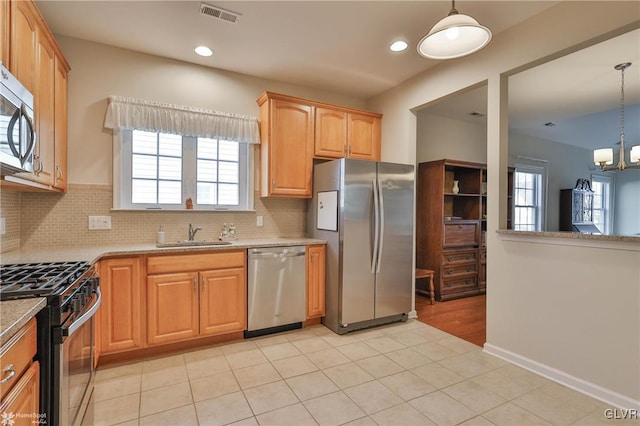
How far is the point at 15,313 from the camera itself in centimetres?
101

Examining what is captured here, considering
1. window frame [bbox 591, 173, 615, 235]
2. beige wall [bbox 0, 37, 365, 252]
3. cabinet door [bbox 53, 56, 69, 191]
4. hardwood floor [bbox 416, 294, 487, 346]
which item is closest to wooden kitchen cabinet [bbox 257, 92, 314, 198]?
beige wall [bbox 0, 37, 365, 252]

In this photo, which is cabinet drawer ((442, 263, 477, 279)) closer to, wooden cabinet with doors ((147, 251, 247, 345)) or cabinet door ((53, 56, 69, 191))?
wooden cabinet with doors ((147, 251, 247, 345))

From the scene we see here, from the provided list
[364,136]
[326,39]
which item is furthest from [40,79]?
[364,136]

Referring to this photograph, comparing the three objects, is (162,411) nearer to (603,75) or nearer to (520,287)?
(520,287)

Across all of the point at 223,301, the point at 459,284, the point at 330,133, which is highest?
the point at 330,133

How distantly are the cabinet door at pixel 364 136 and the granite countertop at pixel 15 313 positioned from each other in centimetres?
320

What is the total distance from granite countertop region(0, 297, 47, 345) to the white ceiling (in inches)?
88.1

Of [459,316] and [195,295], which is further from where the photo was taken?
[459,316]

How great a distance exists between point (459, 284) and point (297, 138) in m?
3.16

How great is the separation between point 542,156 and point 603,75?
3.03 meters

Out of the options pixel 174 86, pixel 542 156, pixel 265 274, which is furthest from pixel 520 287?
pixel 542 156

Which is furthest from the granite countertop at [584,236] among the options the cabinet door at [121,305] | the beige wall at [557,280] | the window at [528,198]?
the window at [528,198]

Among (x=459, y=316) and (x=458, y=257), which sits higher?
(x=458, y=257)

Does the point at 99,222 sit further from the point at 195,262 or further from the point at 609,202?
the point at 609,202
